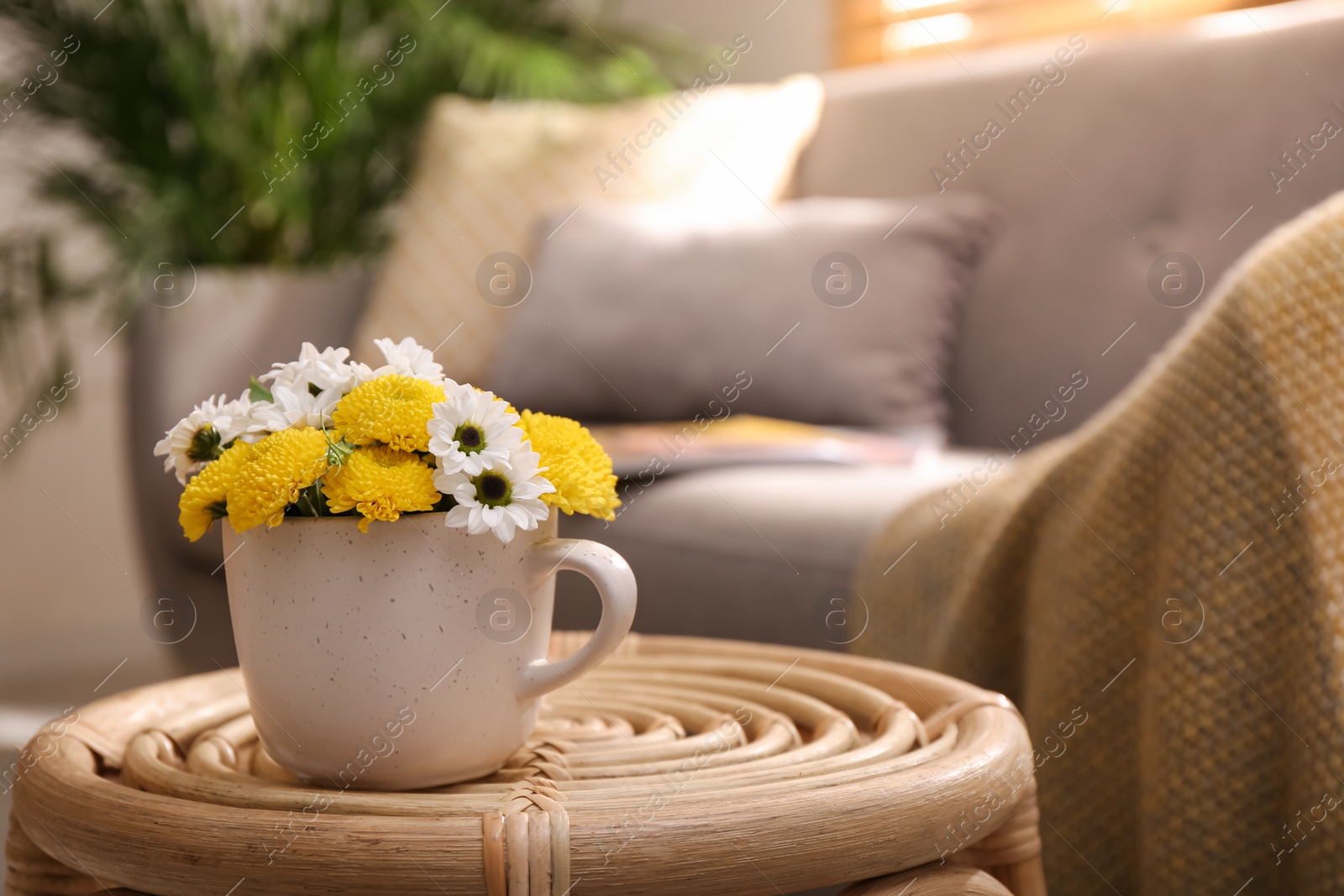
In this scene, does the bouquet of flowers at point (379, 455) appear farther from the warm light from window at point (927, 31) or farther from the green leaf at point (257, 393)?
the warm light from window at point (927, 31)

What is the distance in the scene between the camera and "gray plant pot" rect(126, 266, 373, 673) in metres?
1.77

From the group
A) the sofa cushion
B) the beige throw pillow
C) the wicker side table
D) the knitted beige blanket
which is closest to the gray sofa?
the sofa cushion

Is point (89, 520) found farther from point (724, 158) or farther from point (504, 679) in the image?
point (504, 679)

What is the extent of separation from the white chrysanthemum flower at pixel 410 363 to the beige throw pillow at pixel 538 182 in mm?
1237

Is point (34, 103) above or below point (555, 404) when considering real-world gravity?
above

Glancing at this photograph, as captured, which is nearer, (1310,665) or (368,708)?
(368,708)

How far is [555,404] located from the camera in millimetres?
1628

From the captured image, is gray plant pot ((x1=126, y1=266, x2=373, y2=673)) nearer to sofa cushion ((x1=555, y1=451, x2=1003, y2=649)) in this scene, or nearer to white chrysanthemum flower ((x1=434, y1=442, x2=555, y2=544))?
sofa cushion ((x1=555, y1=451, x2=1003, y2=649))

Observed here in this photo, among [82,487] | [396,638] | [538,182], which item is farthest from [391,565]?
[82,487]

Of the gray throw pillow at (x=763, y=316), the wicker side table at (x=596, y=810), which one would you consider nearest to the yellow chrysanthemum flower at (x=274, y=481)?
the wicker side table at (x=596, y=810)

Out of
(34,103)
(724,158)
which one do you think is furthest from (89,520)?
(724,158)

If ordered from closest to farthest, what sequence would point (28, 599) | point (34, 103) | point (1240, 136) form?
1. point (1240, 136)
2. point (34, 103)
3. point (28, 599)

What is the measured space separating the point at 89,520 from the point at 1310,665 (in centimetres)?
259

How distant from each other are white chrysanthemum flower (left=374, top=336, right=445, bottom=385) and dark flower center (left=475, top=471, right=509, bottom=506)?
7cm
